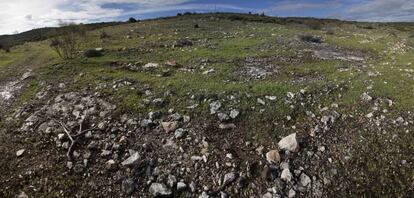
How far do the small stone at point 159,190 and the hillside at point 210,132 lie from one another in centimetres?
2

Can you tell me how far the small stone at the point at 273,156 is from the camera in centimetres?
920

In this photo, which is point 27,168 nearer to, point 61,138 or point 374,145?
point 61,138

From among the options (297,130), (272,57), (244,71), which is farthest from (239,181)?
(272,57)

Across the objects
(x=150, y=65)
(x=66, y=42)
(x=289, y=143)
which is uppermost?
(x=66, y=42)

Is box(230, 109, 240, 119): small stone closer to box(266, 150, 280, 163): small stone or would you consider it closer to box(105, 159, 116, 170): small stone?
box(266, 150, 280, 163): small stone

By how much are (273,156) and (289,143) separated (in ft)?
2.44

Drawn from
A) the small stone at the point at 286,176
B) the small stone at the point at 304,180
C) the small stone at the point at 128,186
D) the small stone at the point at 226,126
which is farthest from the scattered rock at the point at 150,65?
the small stone at the point at 304,180

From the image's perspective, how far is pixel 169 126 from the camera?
1061 centimetres

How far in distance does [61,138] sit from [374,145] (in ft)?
28.8

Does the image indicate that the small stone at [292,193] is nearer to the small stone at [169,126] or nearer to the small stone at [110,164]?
the small stone at [169,126]

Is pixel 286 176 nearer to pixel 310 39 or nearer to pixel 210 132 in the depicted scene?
pixel 210 132

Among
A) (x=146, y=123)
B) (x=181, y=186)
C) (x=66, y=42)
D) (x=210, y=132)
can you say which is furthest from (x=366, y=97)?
(x=66, y=42)

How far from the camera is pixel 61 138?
33.6ft

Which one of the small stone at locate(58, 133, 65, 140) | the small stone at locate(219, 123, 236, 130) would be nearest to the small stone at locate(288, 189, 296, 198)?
the small stone at locate(219, 123, 236, 130)
